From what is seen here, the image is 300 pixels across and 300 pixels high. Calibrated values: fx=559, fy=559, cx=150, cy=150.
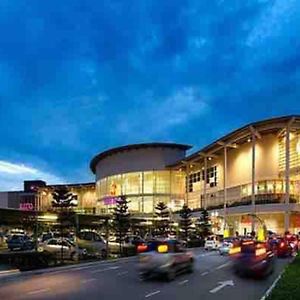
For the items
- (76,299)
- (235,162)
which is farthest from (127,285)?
(235,162)

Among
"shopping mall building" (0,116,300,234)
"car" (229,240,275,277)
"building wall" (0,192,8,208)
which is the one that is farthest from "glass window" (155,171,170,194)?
"car" (229,240,275,277)

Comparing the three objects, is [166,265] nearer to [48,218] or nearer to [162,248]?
[162,248]

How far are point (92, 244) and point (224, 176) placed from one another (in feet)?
173

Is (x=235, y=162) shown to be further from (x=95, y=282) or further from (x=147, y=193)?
(x=95, y=282)

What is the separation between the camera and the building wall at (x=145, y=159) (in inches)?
4710

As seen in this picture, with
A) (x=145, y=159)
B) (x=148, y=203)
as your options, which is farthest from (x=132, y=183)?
(x=145, y=159)

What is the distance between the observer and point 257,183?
83.2 meters

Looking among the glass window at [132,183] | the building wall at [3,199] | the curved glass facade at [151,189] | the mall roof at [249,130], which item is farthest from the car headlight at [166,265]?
the building wall at [3,199]

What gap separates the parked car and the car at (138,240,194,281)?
60.9 ft

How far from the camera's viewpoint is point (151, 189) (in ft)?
397

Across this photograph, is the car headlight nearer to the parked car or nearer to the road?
the road

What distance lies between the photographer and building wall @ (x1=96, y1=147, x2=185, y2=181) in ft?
392

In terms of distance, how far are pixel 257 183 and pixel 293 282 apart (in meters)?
66.7

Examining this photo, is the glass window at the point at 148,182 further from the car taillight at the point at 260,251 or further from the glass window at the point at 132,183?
the car taillight at the point at 260,251
